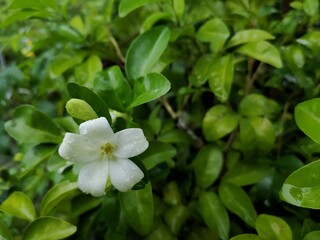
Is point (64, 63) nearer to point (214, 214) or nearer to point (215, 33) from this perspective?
point (215, 33)

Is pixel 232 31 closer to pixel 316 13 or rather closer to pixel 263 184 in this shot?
pixel 316 13

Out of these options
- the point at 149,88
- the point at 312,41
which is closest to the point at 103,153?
Answer: the point at 149,88

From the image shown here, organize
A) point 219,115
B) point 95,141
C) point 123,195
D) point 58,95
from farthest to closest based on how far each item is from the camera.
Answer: point 58,95, point 219,115, point 123,195, point 95,141

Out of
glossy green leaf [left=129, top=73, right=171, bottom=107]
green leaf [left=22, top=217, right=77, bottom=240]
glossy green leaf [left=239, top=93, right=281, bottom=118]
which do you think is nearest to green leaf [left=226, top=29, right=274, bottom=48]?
glossy green leaf [left=239, top=93, right=281, bottom=118]

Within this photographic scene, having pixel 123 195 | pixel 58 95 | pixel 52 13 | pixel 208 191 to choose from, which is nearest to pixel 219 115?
pixel 208 191

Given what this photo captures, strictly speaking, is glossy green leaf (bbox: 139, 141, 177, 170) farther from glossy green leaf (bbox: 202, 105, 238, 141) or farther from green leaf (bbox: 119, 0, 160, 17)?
green leaf (bbox: 119, 0, 160, 17)

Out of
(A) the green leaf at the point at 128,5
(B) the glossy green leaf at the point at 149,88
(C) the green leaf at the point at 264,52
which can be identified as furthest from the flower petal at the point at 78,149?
(C) the green leaf at the point at 264,52

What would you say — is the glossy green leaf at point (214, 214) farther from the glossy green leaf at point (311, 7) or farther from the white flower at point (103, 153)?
the glossy green leaf at point (311, 7)
